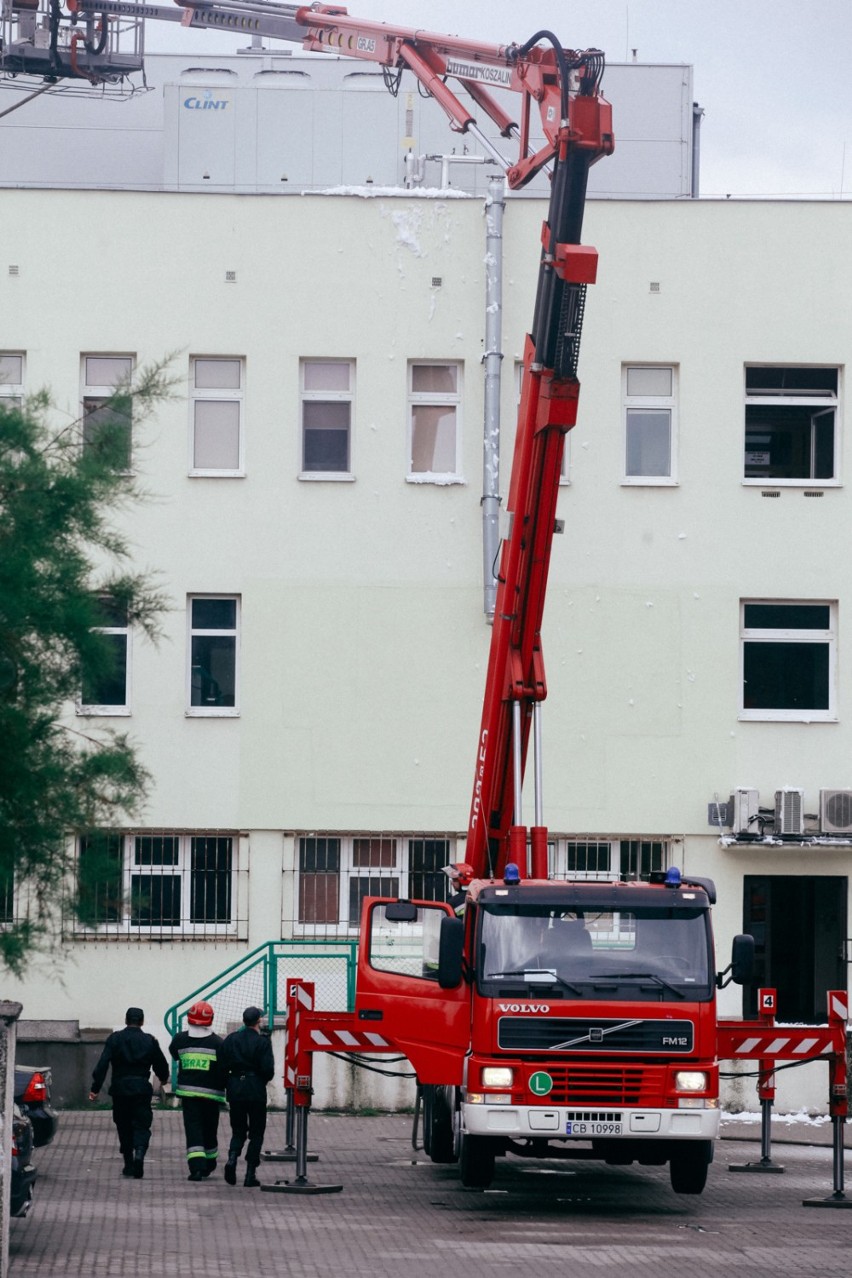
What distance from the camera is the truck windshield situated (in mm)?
14898

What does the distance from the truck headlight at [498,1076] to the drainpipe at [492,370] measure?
414 inches

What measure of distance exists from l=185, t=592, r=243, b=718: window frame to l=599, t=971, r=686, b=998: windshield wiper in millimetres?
10526

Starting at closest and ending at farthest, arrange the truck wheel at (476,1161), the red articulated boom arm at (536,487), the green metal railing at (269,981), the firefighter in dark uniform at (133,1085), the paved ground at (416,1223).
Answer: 1. the paved ground at (416,1223)
2. the truck wheel at (476,1161)
3. the red articulated boom arm at (536,487)
4. the firefighter in dark uniform at (133,1085)
5. the green metal railing at (269,981)

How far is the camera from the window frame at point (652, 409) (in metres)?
25.3

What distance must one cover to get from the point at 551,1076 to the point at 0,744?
462 centimetres

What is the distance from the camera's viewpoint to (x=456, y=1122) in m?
16.2

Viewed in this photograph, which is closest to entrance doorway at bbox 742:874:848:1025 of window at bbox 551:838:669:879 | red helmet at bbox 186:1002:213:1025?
window at bbox 551:838:669:879

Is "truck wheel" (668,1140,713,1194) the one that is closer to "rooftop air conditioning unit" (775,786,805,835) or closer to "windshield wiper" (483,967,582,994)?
"windshield wiper" (483,967,582,994)

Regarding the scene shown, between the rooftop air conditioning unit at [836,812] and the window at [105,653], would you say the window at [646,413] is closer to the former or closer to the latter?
the rooftop air conditioning unit at [836,812]

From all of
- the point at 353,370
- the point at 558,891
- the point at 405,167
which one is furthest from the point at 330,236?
the point at 558,891

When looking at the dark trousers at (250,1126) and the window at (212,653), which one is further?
the window at (212,653)

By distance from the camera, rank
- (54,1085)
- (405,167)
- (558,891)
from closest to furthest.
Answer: (558,891) < (54,1085) < (405,167)

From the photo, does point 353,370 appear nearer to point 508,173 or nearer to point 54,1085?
point 508,173

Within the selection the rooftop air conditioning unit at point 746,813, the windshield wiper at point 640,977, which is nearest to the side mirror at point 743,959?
the windshield wiper at point 640,977
